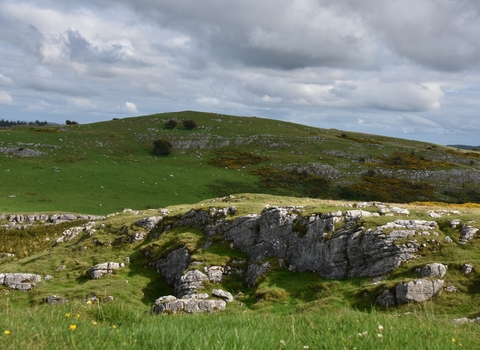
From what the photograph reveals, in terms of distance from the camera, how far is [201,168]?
303ft

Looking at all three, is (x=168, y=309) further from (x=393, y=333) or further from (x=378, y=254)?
(x=393, y=333)

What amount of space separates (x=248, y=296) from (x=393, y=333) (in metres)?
19.9

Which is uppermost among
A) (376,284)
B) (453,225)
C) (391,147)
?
(391,147)

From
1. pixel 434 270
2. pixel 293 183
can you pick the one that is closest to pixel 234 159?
pixel 293 183

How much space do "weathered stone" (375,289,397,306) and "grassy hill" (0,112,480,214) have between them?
52562 millimetres

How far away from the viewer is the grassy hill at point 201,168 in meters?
70.1

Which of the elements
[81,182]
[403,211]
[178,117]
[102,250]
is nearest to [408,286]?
[403,211]

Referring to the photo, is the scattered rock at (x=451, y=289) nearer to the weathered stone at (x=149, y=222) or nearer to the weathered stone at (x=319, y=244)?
the weathered stone at (x=319, y=244)

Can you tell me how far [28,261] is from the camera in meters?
36.6

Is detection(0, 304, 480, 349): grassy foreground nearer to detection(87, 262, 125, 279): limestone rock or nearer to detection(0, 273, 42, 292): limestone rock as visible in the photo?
detection(87, 262, 125, 279): limestone rock

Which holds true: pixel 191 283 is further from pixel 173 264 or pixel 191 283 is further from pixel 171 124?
pixel 171 124

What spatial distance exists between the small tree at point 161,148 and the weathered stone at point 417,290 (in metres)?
87.9

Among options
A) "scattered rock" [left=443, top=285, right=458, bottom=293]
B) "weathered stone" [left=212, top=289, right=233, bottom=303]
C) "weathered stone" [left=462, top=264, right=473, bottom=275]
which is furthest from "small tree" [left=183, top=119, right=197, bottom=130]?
"scattered rock" [left=443, top=285, right=458, bottom=293]

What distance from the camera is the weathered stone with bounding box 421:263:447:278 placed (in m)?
20.2
